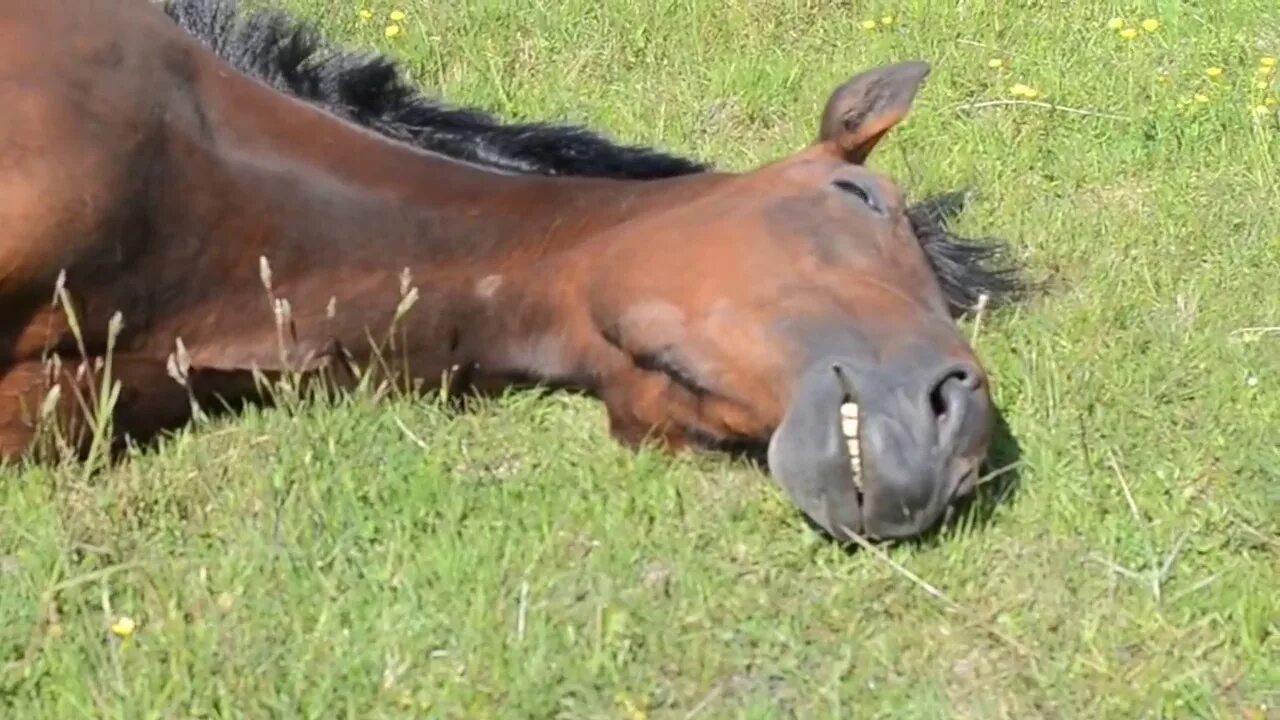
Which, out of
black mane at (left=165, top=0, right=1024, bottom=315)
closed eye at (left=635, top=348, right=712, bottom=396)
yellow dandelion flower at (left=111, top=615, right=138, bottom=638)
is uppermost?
black mane at (left=165, top=0, right=1024, bottom=315)

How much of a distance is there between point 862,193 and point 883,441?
2.45 feet

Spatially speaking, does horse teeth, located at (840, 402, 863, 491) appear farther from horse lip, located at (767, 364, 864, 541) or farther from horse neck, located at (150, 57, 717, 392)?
horse neck, located at (150, 57, 717, 392)

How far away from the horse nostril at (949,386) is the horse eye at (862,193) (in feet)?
1.76

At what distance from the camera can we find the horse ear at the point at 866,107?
4.02m

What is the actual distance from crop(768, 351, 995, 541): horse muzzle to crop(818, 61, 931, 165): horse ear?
2.41 feet

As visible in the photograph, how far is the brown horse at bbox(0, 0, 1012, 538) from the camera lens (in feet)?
11.3

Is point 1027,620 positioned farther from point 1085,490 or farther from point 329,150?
point 329,150

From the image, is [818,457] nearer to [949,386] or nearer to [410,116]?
[949,386]

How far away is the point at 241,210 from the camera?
391cm

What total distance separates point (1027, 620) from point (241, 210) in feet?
5.66

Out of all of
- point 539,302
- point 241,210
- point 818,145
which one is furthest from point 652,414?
point 241,210

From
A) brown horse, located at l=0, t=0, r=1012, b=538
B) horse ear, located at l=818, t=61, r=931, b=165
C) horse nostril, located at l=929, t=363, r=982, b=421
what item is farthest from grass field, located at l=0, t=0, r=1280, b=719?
horse ear, located at l=818, t=61, r=931, b=165

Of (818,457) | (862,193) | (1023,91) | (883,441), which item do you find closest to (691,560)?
(818,457)

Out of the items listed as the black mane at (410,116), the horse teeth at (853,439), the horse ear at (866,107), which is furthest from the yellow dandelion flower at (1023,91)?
the horse teeth at (853,439)
